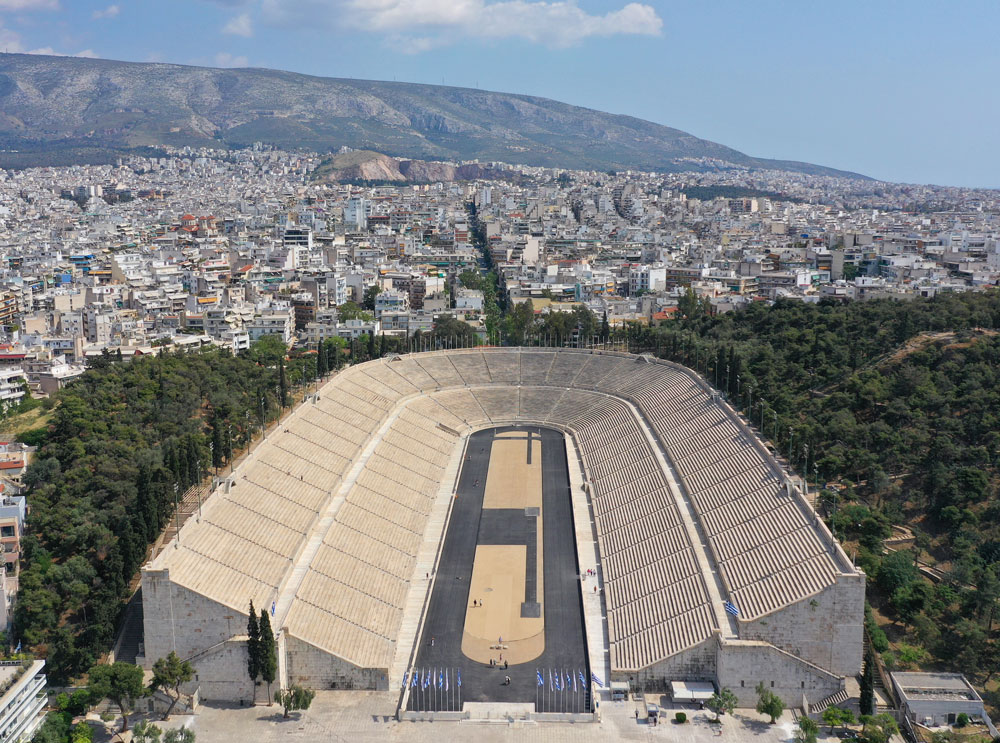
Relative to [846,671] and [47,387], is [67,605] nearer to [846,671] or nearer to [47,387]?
[846,671]

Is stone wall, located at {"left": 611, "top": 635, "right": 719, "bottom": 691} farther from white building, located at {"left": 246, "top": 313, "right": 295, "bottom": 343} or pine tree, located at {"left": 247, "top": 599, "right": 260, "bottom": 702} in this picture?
white building, located at {"left": 246, "top": 313, "right": 295, "bottom": 343}

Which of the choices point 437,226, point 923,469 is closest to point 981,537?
point 923,469

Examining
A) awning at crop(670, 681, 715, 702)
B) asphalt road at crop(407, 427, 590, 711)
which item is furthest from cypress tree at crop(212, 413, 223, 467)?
awning at crop(670, 681, 715, 702)

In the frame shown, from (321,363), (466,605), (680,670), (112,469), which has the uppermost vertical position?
(321,363)

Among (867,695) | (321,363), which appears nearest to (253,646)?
(867,695)

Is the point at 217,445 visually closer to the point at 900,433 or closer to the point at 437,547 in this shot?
the point at 437,547

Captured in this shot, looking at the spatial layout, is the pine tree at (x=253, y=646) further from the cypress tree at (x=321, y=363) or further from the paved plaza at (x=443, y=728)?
the cypress tree at (x=321, y=363)
